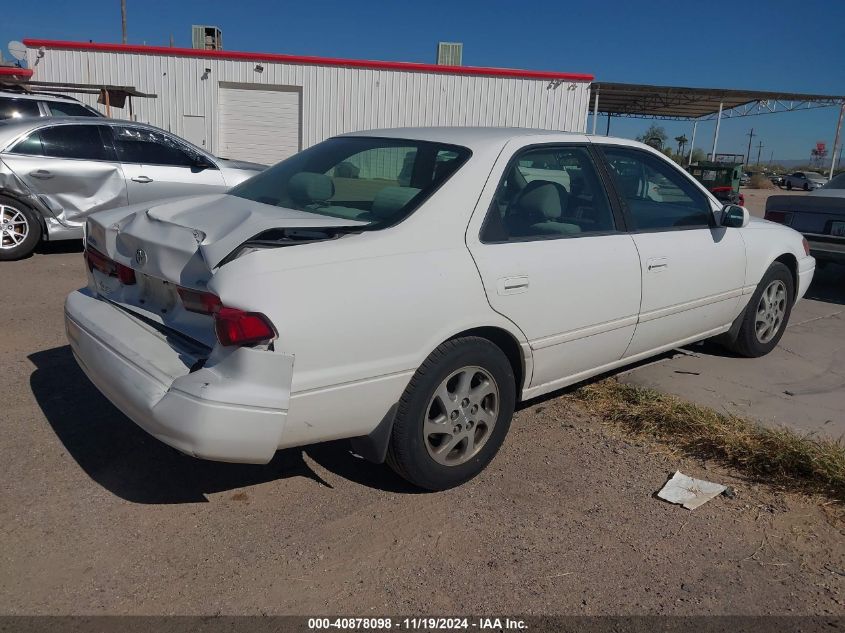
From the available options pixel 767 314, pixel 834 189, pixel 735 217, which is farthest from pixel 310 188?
pixel 834 189

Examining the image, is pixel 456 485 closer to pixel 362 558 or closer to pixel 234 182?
pixel 362 558

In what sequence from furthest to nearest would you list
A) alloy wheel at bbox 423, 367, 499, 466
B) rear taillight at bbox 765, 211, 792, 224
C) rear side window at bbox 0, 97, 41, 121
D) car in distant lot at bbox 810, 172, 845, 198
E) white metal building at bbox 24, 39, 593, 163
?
white metal building at bbox 24, 39, 593, 163 < rear side window at bbox 0, 97, 41, 121 < rear taillight at bbox 765, 211, 792, 224 < car in distant lot at bbox 810, 172, 845, 198 < alloy wheel at bbox 423, 367, 499, 466

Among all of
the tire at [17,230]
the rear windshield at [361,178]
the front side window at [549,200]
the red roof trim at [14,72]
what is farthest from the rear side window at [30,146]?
the red roof trim at [14,72]

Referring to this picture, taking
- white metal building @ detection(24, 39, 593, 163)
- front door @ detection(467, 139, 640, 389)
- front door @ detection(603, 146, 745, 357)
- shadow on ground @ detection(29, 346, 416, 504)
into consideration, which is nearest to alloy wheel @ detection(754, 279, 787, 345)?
front door @ detection(603, 146, 745, 357)

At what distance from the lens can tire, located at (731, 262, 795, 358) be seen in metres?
5.16

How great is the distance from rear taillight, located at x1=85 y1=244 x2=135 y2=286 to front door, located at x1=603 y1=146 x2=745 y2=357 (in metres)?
2.60

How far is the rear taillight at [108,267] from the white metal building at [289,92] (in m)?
16.9

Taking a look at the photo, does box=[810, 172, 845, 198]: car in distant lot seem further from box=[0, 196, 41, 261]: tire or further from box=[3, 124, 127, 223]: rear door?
box=[0, 196, 41, 261]: tire

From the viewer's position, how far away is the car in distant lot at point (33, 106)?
9759 mm

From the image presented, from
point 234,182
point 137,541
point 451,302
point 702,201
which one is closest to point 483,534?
point 451,302

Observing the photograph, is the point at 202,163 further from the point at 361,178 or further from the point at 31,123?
the point at 361,178

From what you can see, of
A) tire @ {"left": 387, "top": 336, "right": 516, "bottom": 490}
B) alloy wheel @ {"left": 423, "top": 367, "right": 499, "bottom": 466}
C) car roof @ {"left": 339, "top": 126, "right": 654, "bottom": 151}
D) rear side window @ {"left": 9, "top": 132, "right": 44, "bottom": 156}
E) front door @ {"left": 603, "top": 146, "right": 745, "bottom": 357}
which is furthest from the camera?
rear side window @ {"left": 9, "top": 132, "right": 44, "bottom": 156}

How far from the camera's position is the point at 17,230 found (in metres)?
7.98

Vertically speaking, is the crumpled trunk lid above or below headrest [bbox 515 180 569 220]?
below
